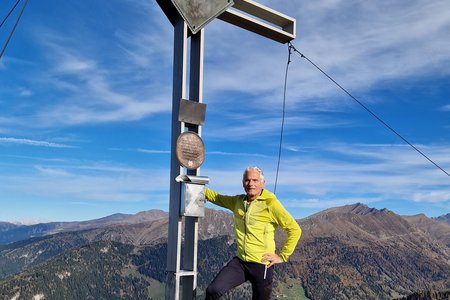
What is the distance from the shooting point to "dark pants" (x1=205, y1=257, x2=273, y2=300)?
6.53m

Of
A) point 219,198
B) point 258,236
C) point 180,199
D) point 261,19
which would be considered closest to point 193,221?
point 180,199

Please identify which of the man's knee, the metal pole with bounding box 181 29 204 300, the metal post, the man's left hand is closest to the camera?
the man's knee

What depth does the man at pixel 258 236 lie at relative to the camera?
22.3 ft

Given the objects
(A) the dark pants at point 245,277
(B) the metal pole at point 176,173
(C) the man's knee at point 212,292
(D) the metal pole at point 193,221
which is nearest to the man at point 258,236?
(A) the dark pants at point 245,277

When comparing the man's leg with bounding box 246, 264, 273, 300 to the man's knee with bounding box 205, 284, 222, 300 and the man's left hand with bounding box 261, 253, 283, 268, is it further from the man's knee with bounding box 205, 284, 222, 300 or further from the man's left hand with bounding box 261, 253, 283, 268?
the man's knee with bounding box 205, 284, 222, 300

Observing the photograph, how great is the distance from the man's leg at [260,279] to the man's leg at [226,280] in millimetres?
148

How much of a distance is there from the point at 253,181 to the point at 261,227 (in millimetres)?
696

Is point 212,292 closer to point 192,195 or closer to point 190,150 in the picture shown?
point 192,195

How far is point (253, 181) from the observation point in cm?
682

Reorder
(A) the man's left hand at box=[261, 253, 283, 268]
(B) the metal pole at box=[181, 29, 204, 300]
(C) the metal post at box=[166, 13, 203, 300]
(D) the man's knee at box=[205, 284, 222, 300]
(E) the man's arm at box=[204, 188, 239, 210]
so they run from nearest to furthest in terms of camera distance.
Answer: (D) the man's knee at box=[205, 284, 222, 300], (A) the man's left hand at box=[261, 253, 283, 268], (C) the metal post at box=[166, 13, 203, 300], (B) the metal pole at box=[181, 29, 204, 300], (E) the man's arm at box=[204, 188, 239, 210]

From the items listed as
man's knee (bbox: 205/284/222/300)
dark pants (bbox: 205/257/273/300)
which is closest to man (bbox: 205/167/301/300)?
dark pants (bbox: 205/257/273/300)

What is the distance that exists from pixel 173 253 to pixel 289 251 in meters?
1.76

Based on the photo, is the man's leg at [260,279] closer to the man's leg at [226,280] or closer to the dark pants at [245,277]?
the dark pants at [245,277]

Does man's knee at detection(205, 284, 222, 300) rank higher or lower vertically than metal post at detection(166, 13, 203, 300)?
lower
